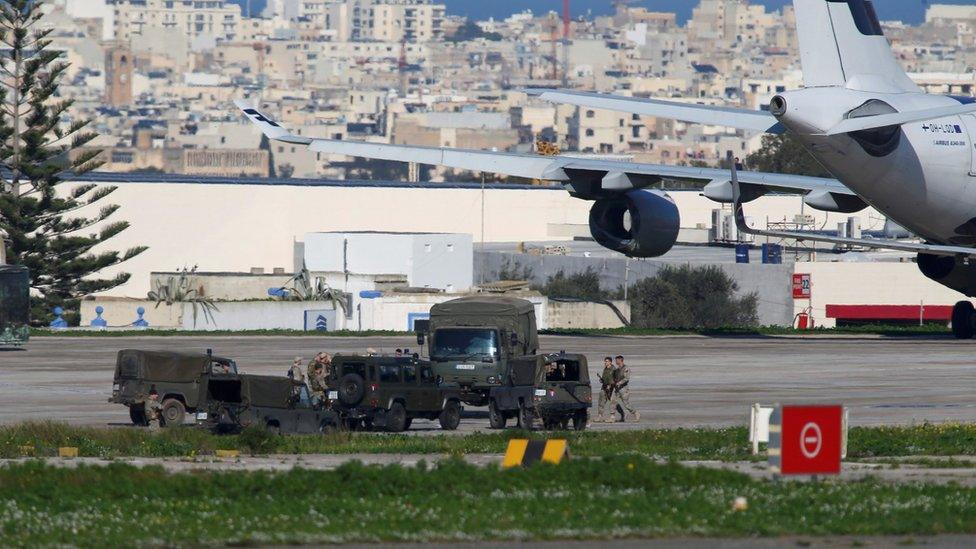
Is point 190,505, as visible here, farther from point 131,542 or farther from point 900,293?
point 900,293

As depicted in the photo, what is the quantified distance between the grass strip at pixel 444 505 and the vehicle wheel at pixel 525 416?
11014 mm

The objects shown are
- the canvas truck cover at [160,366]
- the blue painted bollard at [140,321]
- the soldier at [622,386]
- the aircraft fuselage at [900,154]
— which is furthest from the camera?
the blue painted bollard at [140,321]

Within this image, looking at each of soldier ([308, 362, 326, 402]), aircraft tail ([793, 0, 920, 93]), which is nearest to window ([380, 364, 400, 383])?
soldier ([308, 362, 326, 402])

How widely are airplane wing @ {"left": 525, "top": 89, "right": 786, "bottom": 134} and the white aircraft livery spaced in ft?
0.16

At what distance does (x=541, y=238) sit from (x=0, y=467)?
96574 mm

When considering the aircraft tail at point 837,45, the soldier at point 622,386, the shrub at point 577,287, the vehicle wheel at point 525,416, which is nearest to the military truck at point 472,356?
the vehicle wheel at point 525,416

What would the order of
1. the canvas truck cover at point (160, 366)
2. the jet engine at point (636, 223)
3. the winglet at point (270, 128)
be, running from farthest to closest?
1. the jet engine at point (636, 223)
2. the winglet at point (270, 128)
3. the canvas truck cover at point (160, 366)

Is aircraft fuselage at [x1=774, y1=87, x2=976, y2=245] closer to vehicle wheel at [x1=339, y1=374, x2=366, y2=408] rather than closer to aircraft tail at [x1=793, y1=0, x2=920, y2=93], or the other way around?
aircraft tail at [x1=793, y1=0, x2=920, y2=93]

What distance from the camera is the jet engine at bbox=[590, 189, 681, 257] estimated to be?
46.9 meters

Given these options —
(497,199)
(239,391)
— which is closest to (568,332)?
(239,391)

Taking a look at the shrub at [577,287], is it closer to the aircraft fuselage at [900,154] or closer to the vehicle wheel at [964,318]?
the vehicle wheel at [964,318]

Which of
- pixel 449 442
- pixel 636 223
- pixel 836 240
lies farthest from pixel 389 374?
pixel 636 223

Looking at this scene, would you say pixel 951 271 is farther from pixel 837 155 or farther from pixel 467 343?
pixel 467 343

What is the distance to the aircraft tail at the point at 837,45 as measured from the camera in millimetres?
43125
